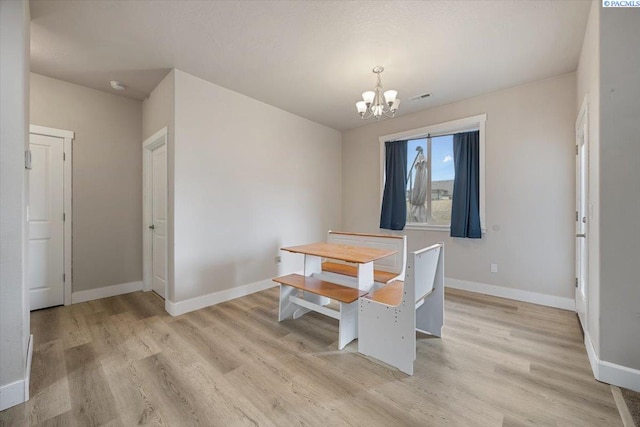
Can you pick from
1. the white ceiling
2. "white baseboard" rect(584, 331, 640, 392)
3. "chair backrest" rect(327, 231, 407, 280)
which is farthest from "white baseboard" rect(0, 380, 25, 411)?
"white baseboard" rect(584, 331, 640, 392)

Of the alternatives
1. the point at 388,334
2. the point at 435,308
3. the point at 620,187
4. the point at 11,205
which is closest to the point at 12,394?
the point at 11,205

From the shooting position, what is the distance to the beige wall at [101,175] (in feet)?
10.5

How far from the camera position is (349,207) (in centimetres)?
516

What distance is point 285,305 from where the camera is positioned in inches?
109

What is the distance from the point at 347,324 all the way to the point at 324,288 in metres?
0.38

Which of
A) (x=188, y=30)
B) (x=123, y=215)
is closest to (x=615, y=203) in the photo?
(x=188, y=30)

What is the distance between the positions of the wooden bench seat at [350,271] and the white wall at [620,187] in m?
1.57

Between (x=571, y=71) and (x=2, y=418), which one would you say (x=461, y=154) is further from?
(x=2, y=418)

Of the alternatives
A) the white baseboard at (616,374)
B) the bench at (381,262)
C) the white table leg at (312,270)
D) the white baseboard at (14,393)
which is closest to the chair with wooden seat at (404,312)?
the bench at (381,262)

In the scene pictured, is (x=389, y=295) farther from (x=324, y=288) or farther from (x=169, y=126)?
(x=169, y=126)

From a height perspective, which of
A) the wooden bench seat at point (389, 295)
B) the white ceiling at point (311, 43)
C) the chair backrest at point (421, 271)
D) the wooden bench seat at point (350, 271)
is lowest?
the wooden bench seat at point (389, 295)

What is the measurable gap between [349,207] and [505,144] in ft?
8.63

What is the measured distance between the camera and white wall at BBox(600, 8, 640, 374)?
170 cm

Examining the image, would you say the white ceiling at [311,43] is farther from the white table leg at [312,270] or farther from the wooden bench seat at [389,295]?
the wooden bench seat at [389,295]
